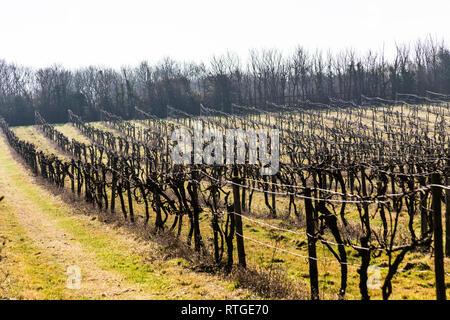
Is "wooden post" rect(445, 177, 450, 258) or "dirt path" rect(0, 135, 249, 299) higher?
"wooden post" rect(445, 177, 450, 258)

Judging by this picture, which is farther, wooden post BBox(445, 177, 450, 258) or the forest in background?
the forest in background

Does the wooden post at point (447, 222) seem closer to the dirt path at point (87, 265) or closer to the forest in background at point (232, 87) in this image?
the dirt path at point (87, 265)

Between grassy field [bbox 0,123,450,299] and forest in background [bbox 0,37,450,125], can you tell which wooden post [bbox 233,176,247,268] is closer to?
grassy field [bbox 0,123,450,299]

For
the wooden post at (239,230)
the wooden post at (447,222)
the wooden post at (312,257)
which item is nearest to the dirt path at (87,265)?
the wooden post at (239,230)

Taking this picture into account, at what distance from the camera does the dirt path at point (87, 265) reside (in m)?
6.41

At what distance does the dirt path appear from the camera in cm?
641

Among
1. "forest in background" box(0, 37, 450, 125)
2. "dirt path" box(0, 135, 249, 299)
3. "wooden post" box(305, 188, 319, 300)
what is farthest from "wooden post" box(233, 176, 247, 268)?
"forest in background" box(0, 37, 450, 125)

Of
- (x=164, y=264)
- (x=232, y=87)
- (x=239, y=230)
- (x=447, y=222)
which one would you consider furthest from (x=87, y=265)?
(x=232, y=87)

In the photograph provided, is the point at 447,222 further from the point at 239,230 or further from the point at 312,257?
the point at 239,230

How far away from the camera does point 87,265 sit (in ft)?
27.1

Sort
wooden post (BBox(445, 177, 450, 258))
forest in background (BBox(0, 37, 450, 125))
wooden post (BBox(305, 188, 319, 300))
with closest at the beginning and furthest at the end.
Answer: wooden post (BBox(305, 188, 319, 300))
wooden post (BBox(445, 177, 450, 258))
forest in background (BBox(0, 37, 450, 125))
